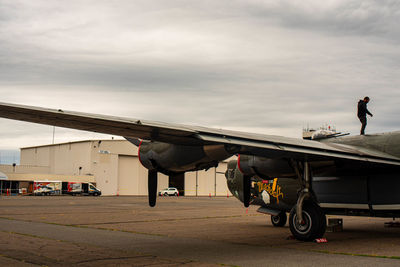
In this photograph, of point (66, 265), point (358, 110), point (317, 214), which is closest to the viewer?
point (66, 265)

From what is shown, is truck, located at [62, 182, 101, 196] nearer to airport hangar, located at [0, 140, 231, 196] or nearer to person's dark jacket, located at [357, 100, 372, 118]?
airport hangar, located at [0, 140, 231, 196]

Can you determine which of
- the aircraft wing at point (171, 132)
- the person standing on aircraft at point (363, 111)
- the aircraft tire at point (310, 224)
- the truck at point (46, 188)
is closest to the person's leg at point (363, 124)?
the person standing on aircraft at point (363, 111)

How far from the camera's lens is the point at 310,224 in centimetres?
1240

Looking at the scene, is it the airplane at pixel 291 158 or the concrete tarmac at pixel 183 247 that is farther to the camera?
the concrete tarmac at pixel 183 247

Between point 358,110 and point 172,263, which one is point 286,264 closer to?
point 172,263

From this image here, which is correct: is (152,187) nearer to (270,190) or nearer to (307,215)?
(307,215)

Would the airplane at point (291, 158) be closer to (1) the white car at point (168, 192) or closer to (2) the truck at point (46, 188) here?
(2) the truck at point (46, 188)

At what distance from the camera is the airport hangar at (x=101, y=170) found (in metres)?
74.7

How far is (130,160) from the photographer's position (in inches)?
3125

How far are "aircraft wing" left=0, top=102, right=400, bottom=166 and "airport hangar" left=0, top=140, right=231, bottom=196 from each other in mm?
63846

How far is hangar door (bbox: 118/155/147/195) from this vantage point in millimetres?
77500

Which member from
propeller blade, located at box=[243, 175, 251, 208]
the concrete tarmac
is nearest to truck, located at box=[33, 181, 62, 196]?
the concrete tarmac

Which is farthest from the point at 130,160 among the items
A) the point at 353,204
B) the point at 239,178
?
the point at 353,204

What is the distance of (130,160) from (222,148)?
7026cm
